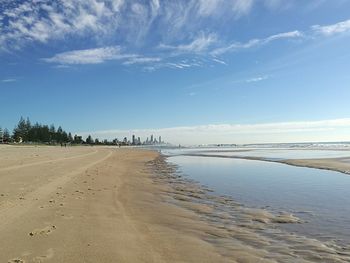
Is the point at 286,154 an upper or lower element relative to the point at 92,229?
upper

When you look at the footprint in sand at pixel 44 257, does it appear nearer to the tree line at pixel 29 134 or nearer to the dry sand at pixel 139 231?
the dry sand at pixel 139 231

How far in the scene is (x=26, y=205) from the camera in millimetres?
12289

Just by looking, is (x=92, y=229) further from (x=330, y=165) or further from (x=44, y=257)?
(x=330, y=165)

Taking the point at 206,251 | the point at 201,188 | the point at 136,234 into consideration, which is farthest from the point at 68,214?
the point at 201,188

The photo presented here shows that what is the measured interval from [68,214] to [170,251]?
4.34 meters

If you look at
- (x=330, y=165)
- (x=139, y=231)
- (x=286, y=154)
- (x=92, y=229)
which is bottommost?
(x=139, y=231)

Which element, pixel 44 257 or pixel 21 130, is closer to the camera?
pixel 44 257

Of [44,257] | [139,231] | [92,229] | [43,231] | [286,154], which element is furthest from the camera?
[286,154]

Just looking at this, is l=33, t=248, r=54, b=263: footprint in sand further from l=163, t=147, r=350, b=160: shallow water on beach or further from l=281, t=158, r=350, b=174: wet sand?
l=163, t=147, r=350, b=160: shallow water on beach

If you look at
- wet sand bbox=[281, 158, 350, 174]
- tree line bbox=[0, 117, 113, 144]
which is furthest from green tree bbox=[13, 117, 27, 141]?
wet sand bbox=[281, 158, 350, 174]

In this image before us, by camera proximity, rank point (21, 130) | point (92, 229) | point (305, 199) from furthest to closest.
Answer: point (21, 130) < point (305, 199) < point (92, 229)

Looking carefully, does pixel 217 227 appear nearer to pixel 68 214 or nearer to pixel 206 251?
pixel 206 251

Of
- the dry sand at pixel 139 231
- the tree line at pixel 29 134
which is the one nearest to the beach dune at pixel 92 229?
the dry sand at pixel 139 231

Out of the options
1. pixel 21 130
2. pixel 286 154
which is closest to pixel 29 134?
pixel 21 130
